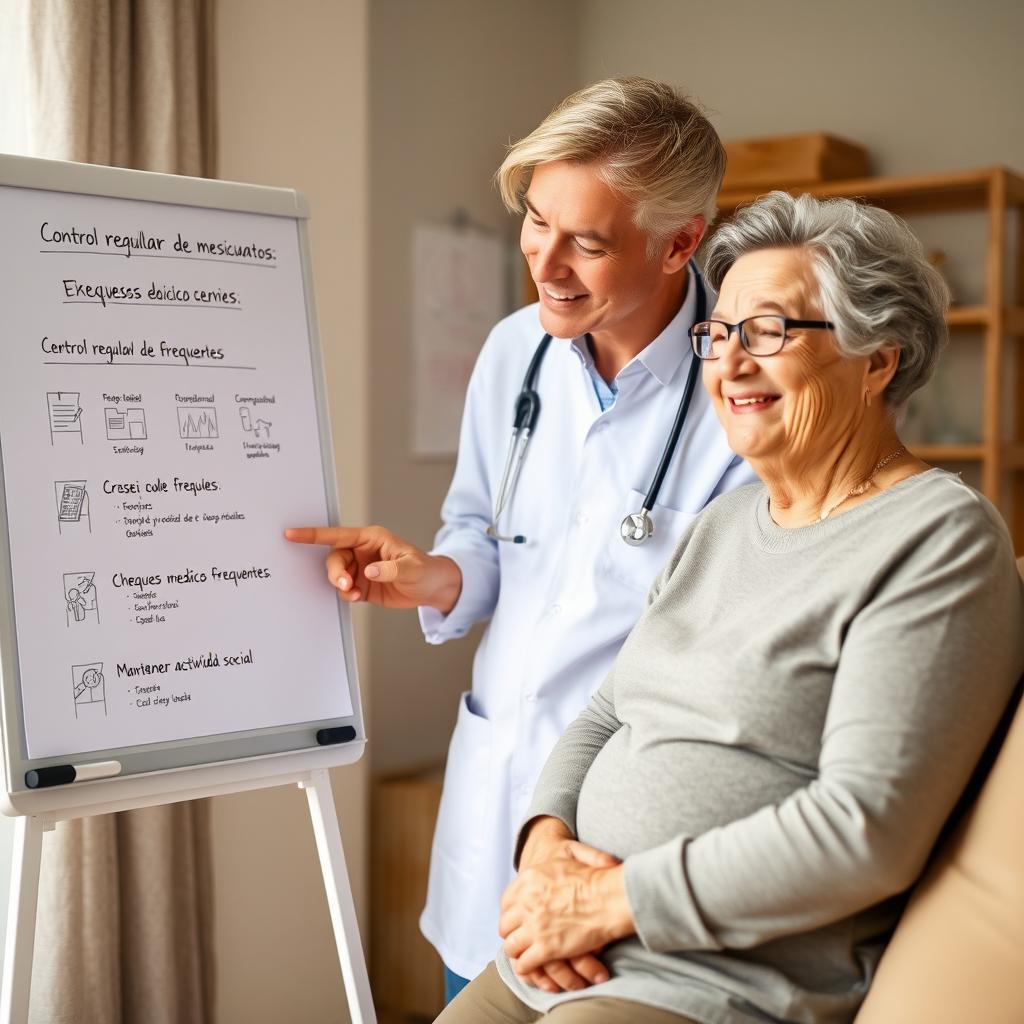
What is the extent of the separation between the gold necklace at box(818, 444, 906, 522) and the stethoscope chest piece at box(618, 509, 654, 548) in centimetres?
38

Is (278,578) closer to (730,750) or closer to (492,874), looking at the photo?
(492,874)

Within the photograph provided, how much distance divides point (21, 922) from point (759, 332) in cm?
123

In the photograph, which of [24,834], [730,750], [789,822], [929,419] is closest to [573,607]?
[730,750]

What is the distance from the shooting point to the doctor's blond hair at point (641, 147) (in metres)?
1.72

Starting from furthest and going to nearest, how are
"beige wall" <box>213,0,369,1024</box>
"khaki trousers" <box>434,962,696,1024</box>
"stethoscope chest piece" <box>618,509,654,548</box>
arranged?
"beige wall" <box>213,0,369,1024</box>
"stethoscope chest piece" <box>618,509,654,548</box>
"khaki trousers" <box>434,962,696,1024</box>

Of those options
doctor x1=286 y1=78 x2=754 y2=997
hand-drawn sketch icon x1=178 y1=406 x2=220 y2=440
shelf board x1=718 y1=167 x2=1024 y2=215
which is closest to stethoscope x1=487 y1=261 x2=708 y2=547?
doctor x1=286 y1=78 x2=754 y2=997

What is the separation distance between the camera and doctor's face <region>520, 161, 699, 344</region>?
174cm

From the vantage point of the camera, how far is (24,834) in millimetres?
1667

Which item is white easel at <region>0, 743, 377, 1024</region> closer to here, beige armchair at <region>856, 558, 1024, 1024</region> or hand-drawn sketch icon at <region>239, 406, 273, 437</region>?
hand-drawn sketch icon at <region>239, 406, 273, 437</region>

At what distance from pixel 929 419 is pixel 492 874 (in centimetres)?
223

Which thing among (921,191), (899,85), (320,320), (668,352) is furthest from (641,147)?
(899,85)

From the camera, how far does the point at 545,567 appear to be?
6.37ft

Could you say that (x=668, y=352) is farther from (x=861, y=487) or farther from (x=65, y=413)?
(x=65, y=413)

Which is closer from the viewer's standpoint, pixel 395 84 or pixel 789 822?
pixel 789 822
